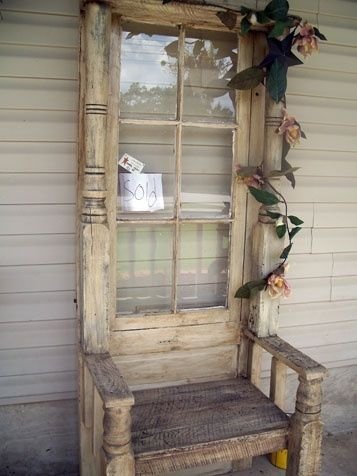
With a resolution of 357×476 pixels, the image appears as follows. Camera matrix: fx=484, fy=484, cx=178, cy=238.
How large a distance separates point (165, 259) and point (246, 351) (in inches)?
23.5

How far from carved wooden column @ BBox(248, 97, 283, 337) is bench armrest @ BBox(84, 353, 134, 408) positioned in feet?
2.31

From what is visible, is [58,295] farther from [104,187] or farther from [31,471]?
[31,471]

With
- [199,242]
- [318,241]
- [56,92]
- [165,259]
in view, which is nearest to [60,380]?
[165,259]

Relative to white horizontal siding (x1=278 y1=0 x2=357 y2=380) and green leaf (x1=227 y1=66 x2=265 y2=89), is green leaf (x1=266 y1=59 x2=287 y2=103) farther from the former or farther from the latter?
white horizontal siding (x1=278 y1=0 x2=357 y2=380)

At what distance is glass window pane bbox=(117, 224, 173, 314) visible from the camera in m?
2.15

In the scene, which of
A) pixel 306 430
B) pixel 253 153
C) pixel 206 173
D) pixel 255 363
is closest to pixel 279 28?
pixel 253 153

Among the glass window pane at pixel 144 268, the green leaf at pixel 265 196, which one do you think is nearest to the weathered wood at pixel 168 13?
the green leaf at pixel 265 196

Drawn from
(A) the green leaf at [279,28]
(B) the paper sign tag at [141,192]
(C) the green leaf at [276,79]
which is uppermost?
(A) the green leaf at [279,28]

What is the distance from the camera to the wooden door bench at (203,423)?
1661mm

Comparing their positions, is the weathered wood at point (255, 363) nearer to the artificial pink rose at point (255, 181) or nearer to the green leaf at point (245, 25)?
the artificial pink rose at point (255, 181)

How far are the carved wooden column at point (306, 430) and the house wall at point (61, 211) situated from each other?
0.77m

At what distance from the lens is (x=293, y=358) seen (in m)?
1.97

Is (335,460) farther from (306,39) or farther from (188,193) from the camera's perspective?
(306,39)

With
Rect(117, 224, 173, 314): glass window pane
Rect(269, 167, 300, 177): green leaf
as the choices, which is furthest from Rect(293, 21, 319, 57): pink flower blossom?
Rect(117, 224, 173, 314): glass window pane
